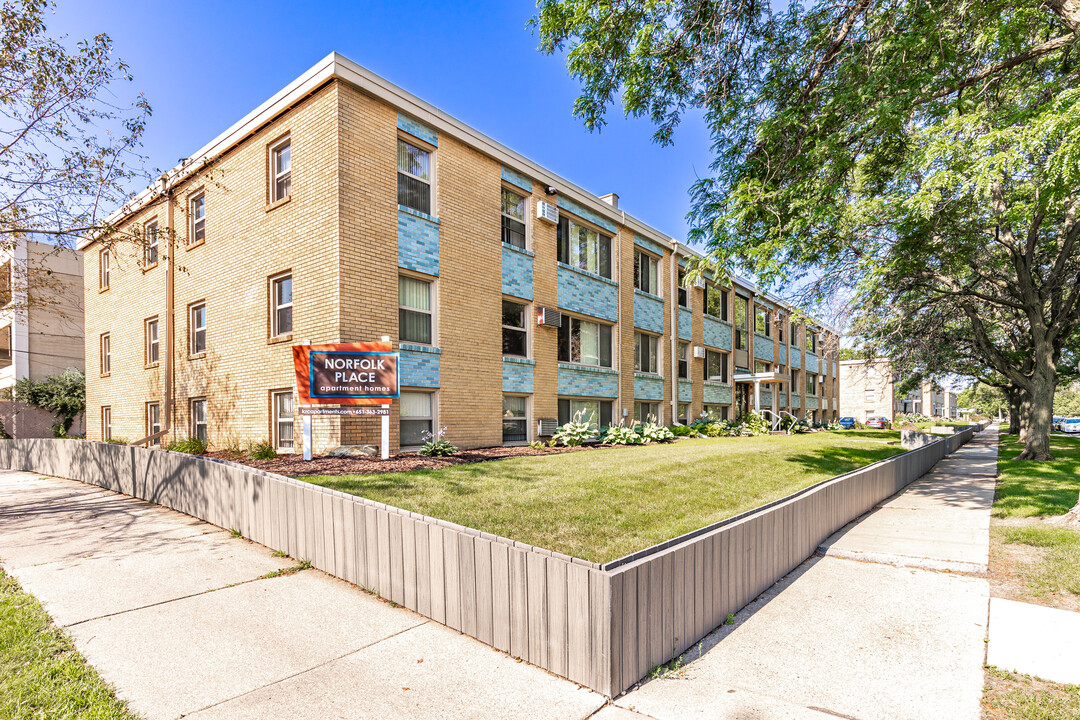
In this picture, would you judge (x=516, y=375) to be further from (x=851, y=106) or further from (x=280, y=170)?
(x=851, y=106)

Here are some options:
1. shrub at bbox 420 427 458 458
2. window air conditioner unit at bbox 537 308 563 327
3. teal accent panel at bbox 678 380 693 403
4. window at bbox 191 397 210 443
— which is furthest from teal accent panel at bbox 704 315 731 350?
window at bbox 191 397 210 443

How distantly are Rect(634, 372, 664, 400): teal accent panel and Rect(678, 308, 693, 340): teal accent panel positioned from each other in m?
2.88

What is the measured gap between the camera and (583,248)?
18.5m

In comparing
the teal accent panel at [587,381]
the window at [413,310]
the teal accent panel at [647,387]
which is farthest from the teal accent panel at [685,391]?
the window at [413,310]

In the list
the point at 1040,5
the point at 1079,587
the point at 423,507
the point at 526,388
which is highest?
the point at 1040,5

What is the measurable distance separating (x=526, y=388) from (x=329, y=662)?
11737mm


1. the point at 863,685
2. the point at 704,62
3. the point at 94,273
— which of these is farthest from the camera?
the point at 94,273

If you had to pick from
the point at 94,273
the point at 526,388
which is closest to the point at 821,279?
the point at 526,388

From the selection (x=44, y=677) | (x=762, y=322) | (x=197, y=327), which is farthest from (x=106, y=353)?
(x=762, y=322)

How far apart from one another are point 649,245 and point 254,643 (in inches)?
774

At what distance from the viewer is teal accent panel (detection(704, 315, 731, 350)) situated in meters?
25.8

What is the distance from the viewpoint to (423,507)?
6863mm

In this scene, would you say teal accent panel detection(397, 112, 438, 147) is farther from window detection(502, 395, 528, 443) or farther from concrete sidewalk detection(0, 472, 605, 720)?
concrete sidewalk detection(0, 472, 605, 720)

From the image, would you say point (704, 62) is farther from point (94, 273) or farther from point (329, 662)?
point (94, 273)
